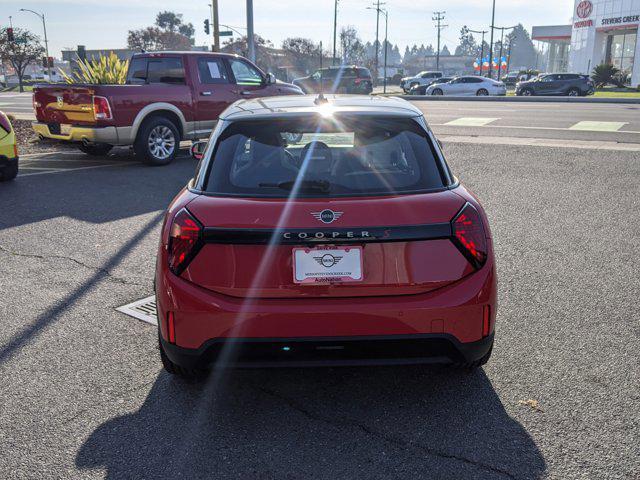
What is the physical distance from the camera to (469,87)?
123ft

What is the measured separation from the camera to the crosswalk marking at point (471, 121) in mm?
18562

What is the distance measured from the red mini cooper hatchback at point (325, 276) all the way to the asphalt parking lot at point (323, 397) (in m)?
0.37

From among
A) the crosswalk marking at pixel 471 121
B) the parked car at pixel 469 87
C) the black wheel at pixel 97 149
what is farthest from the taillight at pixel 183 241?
the parked car at pixel 469 87

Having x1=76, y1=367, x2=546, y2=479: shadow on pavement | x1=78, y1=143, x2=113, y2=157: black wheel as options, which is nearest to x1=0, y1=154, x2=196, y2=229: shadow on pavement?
x1=78, y1=143, x2=113, y2=157: black wheel

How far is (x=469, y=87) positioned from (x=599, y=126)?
68.2ft

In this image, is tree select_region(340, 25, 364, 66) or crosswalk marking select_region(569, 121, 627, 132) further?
tree select_region(340, 25, 364, 66)

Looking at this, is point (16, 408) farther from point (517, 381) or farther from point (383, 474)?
point (517, 381)

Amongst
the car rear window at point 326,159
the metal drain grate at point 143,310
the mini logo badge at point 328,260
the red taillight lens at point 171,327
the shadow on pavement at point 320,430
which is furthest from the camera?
the metal drain grate at point 143,310

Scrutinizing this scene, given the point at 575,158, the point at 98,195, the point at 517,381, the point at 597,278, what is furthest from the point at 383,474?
the point at 575,158

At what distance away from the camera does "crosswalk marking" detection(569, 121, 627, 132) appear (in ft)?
54.9

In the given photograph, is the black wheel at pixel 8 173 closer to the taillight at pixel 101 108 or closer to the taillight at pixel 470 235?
the taillight at pixel 101 108

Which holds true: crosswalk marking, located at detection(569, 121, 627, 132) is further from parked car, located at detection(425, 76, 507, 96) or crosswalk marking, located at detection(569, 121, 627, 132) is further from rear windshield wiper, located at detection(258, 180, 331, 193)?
parked car, located at detection(425, 76, 507, 96)

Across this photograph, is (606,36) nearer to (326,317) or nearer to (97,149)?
(97,149)

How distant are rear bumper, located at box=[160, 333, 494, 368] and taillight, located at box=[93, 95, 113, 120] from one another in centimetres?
870
